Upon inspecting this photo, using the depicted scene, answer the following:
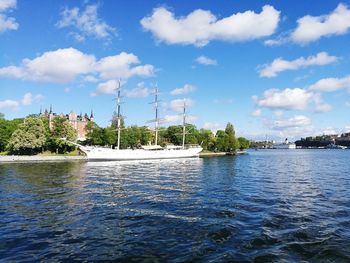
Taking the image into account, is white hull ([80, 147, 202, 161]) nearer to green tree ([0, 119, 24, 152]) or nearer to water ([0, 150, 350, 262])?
green tree ([0, 119, 24, 152])

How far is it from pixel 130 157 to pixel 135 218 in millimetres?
105865

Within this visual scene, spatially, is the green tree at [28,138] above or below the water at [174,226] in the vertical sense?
above

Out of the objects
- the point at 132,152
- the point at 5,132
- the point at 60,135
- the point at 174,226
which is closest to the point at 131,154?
the point at 132,152

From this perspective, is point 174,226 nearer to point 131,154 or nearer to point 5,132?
point 131,154

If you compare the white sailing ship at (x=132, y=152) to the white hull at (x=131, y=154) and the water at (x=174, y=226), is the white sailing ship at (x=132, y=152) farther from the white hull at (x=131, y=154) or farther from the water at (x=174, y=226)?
the water at (x=174, y=226)

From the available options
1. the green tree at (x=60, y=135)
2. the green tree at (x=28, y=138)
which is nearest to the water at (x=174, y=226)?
the green tree at (x=28, y=138)

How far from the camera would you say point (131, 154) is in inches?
5162

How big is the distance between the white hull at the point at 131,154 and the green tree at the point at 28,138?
2254 centimetres

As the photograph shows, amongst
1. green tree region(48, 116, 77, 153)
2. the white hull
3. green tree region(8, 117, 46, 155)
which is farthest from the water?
green tree region(48, 116, 77, 153)

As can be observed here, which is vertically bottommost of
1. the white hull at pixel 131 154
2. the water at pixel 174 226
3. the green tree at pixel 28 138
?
the water at pixel 174 226

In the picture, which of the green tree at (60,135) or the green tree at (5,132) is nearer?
the green tree at (60,135)

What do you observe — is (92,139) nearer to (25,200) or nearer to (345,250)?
(25,200)

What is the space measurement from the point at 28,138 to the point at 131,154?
38.4 metres

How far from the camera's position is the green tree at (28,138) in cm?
13088
